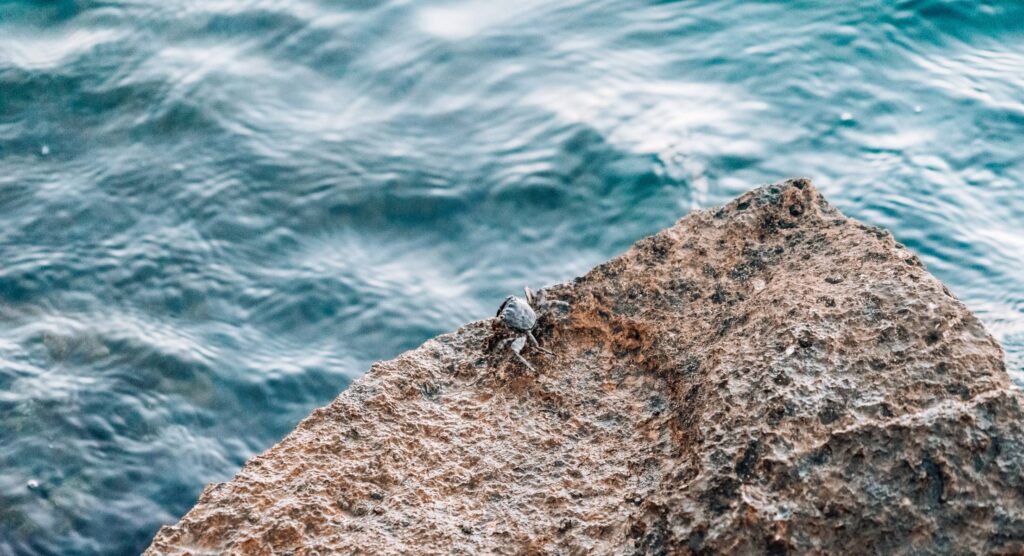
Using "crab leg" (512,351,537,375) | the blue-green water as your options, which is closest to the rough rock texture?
"crab leg" (512,351,537,375)

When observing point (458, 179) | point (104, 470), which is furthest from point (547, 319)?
point (458, 179)

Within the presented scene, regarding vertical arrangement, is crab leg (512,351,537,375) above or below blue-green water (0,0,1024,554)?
above

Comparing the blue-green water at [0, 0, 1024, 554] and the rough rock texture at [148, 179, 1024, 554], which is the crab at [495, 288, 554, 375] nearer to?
the rough rock texture at [148, 179, 1024, 554]

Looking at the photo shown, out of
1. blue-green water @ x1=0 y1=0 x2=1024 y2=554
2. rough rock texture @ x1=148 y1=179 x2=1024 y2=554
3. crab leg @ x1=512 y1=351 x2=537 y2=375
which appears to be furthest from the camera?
blue-green water @ x1=0 y1=0 x2=1024 y2=554

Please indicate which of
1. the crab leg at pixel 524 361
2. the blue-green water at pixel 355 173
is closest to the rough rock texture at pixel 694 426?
the crab leg at pixel 524 361

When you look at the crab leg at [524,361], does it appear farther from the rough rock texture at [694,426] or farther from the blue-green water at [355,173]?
the blue-green water at [355,173]
